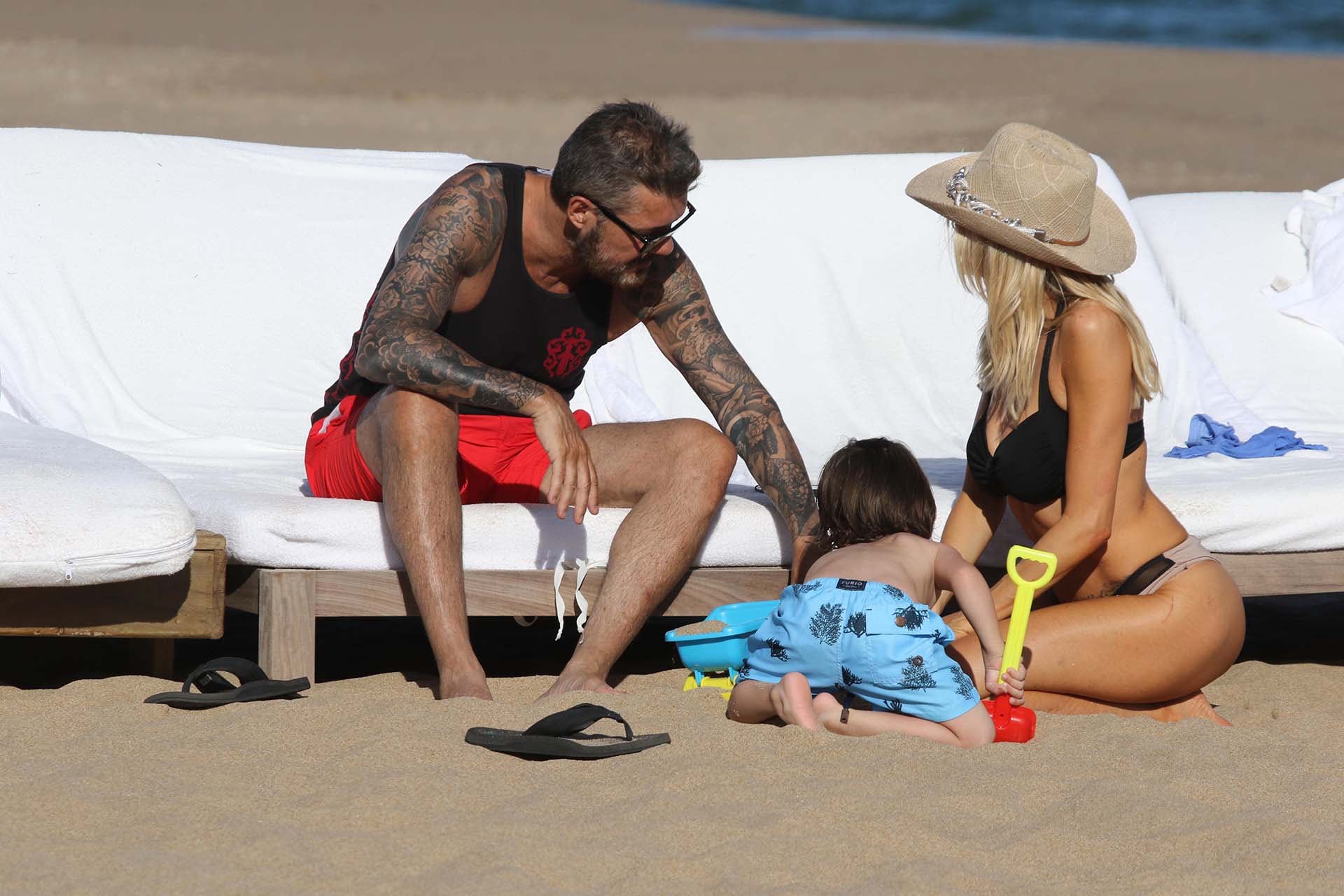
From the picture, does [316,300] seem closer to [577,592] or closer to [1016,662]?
[577,592]

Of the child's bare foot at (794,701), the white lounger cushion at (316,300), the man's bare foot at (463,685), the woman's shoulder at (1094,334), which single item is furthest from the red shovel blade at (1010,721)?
the man's bare foot at (463,685)

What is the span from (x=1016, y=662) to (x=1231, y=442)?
69.1 inches

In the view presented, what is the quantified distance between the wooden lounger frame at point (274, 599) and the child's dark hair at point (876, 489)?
0.45 meters

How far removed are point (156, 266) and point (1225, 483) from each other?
2.99 m

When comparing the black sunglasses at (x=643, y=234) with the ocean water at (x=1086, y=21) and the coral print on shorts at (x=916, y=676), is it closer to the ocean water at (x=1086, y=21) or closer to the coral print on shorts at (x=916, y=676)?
the coral print on shorts at (x=916, y=676)

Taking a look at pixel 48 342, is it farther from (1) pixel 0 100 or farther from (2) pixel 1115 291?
(1) pixel 0 100

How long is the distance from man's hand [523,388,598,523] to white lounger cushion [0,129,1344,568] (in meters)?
0.67

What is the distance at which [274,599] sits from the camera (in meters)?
3.11

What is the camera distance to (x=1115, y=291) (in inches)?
120

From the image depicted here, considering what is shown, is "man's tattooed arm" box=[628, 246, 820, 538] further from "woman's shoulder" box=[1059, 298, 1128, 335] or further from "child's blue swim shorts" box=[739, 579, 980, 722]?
"woman's shoulder" box=[1059, 298, 1128, 335]

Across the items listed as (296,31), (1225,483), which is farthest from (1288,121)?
(1225,483)

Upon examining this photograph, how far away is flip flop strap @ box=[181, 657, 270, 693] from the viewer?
2.93 metres

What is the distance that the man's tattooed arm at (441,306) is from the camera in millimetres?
3051

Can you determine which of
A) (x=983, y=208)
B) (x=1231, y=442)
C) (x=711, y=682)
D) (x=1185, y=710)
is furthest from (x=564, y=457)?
(x=1231, y=442)
